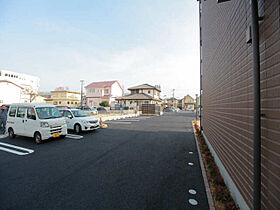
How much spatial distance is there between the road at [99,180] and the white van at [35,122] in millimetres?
1025

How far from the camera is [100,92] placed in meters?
37.3

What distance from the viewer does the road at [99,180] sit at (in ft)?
7.87

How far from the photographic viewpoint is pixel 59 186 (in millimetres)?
2879

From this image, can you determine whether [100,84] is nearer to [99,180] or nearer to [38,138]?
[38,138]

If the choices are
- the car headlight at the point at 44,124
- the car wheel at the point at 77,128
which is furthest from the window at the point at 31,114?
the car wheel at the point at 77,128

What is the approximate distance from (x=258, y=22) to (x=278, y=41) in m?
0.49

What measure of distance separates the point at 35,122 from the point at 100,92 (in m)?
32.6

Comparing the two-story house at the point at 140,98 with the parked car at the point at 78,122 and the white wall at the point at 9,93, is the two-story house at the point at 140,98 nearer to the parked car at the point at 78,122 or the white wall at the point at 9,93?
the parked car at the point at 78,122

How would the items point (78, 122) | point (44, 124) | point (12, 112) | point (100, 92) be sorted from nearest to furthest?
point (44, 124)
point (12, 112)
point (78, 122)
point (100, 92)

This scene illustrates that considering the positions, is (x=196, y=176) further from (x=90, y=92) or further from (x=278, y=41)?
(x=90, y=92)

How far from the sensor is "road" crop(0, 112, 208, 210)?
2.40 meters

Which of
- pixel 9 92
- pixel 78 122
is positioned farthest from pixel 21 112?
pixel 9 92

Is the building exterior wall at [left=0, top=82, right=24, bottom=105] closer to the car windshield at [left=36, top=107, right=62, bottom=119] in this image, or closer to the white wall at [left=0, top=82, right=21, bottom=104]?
the white wall at [left=0, top=82, right=21, bottom=104]

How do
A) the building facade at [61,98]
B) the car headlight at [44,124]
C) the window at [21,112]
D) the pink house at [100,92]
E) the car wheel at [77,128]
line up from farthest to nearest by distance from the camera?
the building facade at [61,98]
the pink house at [100,92]
the car wheel at [77,128]
the window at [21,112]
the car headlight at [44,124]
